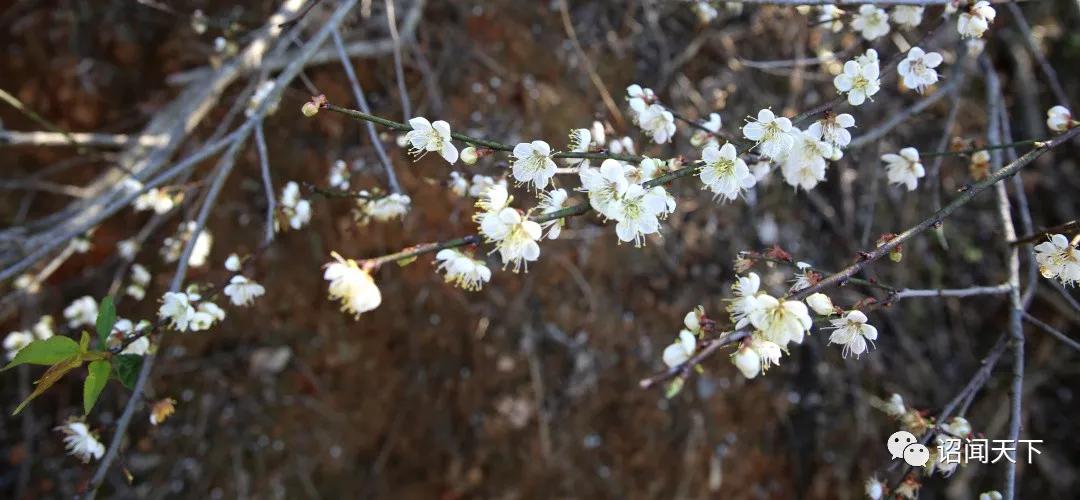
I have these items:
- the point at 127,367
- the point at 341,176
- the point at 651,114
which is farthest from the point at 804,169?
the point at 127,367

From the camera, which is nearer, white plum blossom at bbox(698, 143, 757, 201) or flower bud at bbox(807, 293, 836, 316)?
flower bud at bbox(807, 293, 836, 316)

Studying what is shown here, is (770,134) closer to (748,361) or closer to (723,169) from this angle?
(723,169)

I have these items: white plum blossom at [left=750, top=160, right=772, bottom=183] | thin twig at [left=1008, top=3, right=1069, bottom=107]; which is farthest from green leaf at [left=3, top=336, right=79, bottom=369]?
thin twig at [left=1008, top=3, right=1069, bottom=107]

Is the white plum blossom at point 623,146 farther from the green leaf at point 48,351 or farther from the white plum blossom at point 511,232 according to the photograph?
the green leaf at point 48,351

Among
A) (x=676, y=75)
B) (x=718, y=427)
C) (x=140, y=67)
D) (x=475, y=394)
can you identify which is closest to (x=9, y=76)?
(x=140, y=67)

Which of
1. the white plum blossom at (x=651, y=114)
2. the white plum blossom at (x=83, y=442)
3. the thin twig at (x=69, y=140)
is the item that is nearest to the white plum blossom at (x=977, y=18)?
the white plum blossom at (x=651, y=114)

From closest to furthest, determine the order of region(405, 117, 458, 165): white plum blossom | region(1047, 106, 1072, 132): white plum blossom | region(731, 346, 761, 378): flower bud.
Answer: region(731, 346, 761, 378): flower bud
region(405, 117, 458, 165): white plum blossom
region(1047, 106, 1072, 132): white plum blossom

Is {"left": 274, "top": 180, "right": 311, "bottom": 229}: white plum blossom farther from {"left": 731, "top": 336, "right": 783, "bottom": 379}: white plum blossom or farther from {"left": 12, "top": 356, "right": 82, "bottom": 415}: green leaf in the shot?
{"left": 731, "top": 336, "right": 783, "bottom": 379}: white plum blossom
